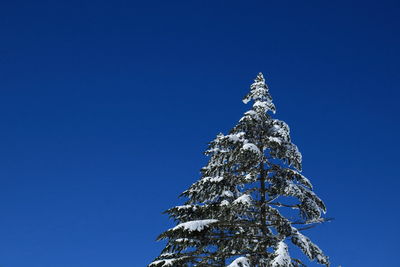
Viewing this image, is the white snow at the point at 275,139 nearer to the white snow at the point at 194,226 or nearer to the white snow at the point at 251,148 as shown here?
the white snow at the point at 251,148

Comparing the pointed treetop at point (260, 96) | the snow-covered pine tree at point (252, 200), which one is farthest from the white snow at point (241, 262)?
the pointed treetop at point (260, 96)

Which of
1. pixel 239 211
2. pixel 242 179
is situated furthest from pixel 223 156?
pixel 239 211

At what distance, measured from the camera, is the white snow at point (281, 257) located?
12.8 meters

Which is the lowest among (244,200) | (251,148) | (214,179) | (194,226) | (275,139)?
(194,226)

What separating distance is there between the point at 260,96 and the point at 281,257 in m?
6.55

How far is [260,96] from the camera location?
17.3 m

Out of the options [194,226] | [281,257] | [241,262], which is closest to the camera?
[281,257]

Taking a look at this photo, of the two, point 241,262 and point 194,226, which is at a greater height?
point 194,226

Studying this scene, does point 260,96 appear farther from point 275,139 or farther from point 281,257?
point 281,257

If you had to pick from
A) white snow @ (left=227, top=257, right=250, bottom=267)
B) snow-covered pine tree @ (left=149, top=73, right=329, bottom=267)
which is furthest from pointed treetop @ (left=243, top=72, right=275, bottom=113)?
white snow @ (left=227, top=257, right=250, bottom=267)

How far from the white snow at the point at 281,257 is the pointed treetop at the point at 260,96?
17.5 ft

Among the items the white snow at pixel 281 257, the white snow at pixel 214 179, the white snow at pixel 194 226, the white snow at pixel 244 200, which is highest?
the white snow at pixel 214 179

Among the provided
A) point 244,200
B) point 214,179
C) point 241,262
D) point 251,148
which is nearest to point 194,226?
point 244,200

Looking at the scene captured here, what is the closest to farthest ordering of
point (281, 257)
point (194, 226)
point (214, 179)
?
point (281, 257), point (194, 226), point (214, 179)
